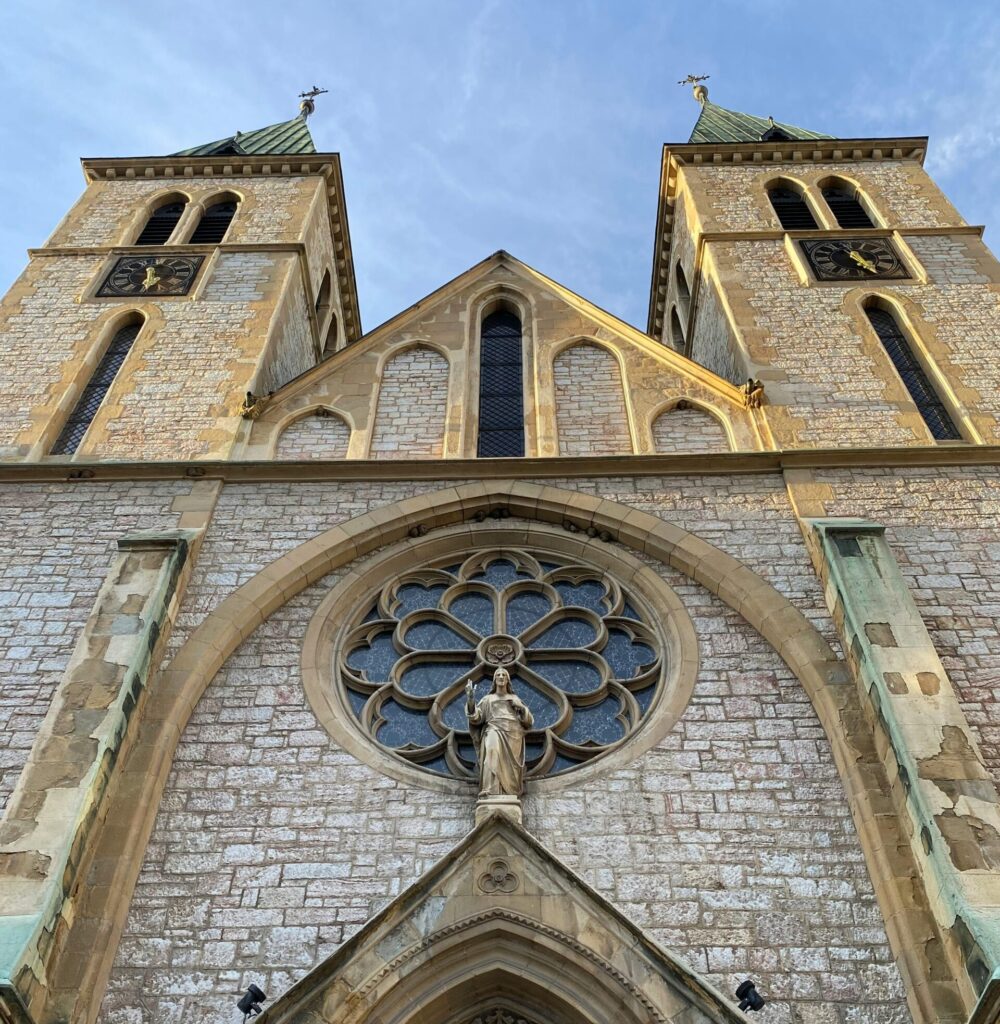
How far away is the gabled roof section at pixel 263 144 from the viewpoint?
64.1 ft

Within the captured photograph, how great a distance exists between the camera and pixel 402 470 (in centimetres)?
1037

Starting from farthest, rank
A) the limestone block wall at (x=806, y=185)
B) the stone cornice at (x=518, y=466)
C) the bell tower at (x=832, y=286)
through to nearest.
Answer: the limestone block wall at (x=806, y=185) < the bell tower at (x=832, y=286) < the stone cornice at (x=518, y=466)

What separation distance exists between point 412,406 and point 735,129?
40.4 ft

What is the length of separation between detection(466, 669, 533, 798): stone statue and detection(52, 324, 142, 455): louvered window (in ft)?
18.4

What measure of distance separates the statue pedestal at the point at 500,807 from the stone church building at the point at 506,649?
36 mm

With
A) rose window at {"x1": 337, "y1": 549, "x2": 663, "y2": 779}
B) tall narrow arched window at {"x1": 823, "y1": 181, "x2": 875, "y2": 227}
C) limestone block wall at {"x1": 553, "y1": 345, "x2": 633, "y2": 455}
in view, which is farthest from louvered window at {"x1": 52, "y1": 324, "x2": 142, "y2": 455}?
tall narrow arched window at {"x1": 823, "y1": 181, "x2": 875, "y2": 227}

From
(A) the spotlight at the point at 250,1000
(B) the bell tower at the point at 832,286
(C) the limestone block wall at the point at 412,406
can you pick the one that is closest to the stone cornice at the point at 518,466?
(B) the bell tower at the point at 832,286

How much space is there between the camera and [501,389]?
12.3 meters

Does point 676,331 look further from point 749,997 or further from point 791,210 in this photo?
point 749,997

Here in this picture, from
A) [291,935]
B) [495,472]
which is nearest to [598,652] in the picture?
[495,472]

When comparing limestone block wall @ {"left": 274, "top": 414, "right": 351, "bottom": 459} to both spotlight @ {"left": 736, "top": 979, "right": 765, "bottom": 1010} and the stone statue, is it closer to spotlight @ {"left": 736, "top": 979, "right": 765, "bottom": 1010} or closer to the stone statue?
the stone statue

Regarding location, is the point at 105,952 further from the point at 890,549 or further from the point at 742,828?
the point at 890,549

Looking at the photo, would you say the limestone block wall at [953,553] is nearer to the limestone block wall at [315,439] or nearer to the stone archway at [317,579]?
the stone archway at [317,579]

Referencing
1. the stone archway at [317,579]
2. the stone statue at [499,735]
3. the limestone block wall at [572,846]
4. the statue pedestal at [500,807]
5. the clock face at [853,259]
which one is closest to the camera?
the limestone block wall at [572,846]
